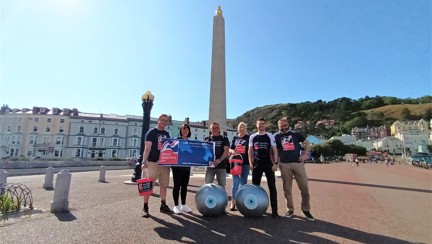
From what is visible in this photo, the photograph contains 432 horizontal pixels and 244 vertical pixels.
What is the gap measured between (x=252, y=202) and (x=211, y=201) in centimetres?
90

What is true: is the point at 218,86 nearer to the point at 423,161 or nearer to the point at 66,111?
the point at 66,111

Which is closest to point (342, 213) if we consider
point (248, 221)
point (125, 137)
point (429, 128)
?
point (248, 221)

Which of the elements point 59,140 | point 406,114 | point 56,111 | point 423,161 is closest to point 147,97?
point 59,140

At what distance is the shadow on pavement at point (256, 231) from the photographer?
4734mm

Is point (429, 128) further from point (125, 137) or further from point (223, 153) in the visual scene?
point (223, 153)

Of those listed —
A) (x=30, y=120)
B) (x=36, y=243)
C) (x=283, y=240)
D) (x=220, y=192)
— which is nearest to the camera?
(x=36, y=243)

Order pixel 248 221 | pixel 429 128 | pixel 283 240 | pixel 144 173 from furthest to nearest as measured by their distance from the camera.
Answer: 1. pixel 429 128
2. pixel 144 173
3. pixel 248 221
4. pixel 283 240

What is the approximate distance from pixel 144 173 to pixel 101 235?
7.32 ft

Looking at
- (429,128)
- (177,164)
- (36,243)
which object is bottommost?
(36,243)

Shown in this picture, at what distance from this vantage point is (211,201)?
6270 millimetres

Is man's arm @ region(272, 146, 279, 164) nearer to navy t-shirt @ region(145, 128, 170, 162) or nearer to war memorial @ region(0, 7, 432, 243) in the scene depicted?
war memorial @ region(0, 7, 432, 243)

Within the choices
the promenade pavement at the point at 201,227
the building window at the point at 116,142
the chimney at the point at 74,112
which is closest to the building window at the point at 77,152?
the building window at the point at 116,142

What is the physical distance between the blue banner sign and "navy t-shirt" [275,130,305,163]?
168 centimetres

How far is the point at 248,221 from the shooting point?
598 cm
